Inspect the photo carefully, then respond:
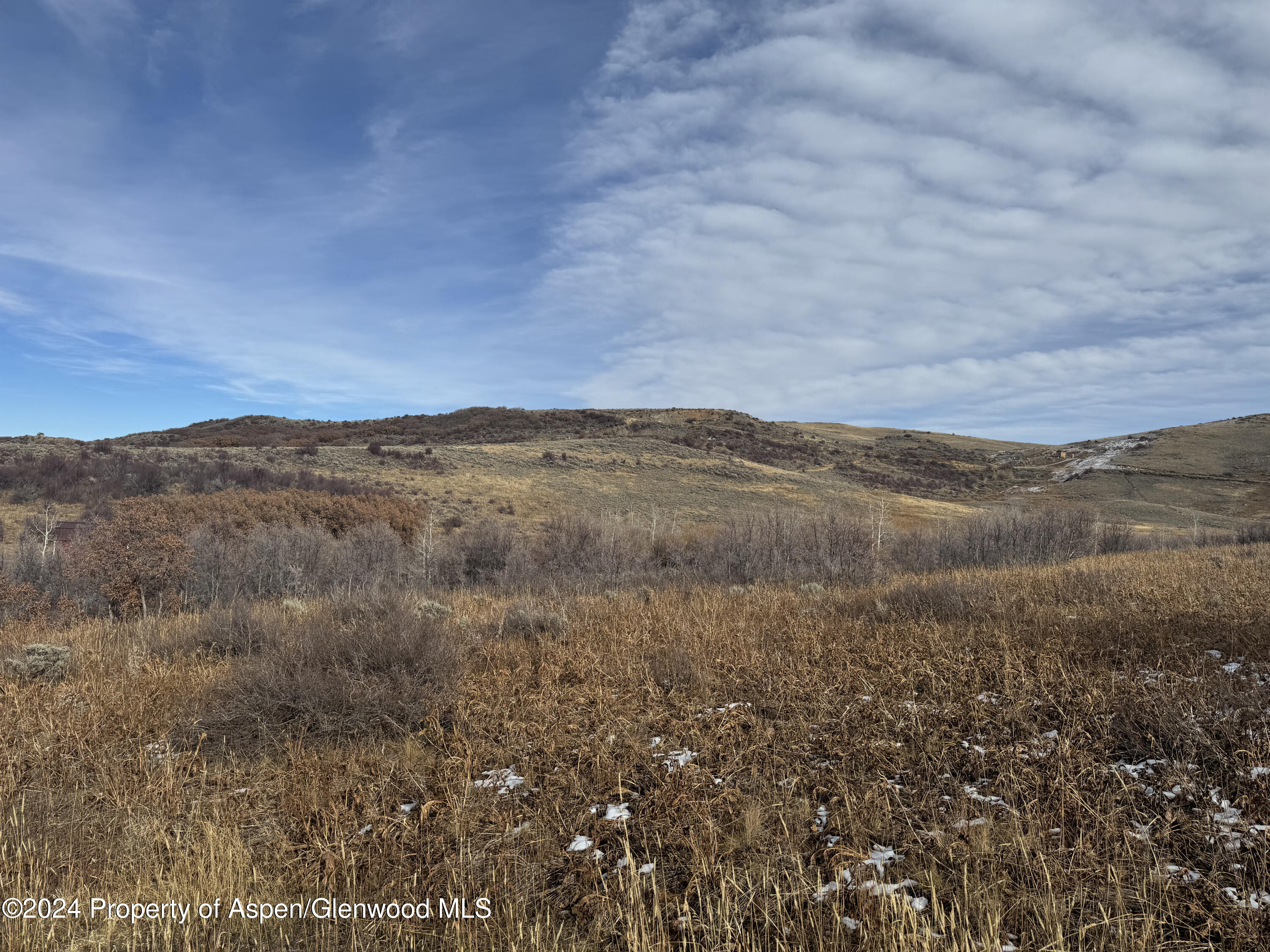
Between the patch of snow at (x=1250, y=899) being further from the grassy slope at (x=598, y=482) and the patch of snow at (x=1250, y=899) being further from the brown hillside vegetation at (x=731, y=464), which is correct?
the brown hillside vegetation at (x=731, y=464)

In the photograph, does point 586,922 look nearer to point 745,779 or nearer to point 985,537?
point 745,779

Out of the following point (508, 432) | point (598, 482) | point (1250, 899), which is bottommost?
point (1250, 899)

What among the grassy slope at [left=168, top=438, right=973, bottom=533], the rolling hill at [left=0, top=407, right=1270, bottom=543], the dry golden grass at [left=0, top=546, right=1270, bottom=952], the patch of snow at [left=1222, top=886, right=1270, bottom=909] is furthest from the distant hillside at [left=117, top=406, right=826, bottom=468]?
the patch of snow at [left=1222, top=886, right=1270, bottom=909]

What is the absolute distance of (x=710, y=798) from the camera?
3.83m

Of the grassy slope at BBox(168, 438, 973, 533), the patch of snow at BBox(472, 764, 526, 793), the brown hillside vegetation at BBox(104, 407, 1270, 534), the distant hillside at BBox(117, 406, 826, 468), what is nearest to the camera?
the patch of snow at BBox(472, 764, 526, 793)

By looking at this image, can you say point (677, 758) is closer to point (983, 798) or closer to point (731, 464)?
point (983, 798)

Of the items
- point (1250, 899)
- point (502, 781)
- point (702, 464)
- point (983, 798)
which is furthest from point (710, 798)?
point (702, 464)

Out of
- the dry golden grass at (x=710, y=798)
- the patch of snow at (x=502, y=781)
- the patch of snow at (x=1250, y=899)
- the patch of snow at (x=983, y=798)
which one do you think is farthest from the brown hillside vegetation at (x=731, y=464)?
the patch of snow at (x=1250, y=899)

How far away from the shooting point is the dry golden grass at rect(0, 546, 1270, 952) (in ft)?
9.34

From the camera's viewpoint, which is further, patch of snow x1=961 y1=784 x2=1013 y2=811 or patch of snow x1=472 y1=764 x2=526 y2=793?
patch of snow x1=472 y1=764 x2=526 y2=793

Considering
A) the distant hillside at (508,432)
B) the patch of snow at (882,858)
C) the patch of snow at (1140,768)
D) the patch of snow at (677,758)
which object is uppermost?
the distant hillside at (508,432)

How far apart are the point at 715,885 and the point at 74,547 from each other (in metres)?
16.1

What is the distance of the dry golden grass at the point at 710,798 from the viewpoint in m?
2.85

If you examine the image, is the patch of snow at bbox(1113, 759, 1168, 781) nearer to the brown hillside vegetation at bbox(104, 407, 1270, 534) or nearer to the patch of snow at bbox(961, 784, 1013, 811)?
the patch of snow at bbox(961, 784, 1013, 811)
